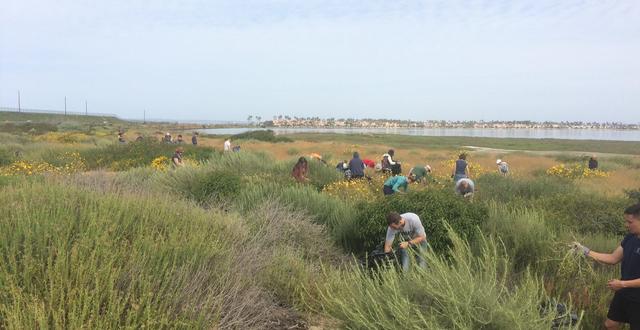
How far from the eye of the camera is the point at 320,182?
13.3 m

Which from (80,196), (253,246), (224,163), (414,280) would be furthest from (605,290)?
(224,163)

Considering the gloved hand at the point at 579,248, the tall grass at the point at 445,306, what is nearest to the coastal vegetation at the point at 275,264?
the tall grass at the point at 445,306

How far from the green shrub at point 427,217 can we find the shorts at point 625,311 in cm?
278

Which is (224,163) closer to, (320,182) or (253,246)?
(320,182)

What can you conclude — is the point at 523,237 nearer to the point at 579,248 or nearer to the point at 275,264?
the point at 579,248

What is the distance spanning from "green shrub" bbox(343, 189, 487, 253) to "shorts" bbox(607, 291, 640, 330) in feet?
9.13

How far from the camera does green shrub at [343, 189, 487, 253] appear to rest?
736cm

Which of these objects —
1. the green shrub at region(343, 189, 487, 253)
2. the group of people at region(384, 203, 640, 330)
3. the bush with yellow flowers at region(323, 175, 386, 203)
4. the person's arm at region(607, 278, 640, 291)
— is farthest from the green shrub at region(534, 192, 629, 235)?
the person's arm at region(607, 278, 640, 291)

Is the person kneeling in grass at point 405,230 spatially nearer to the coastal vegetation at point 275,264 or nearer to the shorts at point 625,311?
the coastal vegetation at point 275,264

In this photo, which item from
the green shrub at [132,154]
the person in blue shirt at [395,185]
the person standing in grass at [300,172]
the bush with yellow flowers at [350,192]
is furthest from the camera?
the green shrub at [132,154]

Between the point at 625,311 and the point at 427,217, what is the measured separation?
3409 millimetres

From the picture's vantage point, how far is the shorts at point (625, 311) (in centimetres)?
426

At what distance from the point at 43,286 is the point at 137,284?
64 centimetres

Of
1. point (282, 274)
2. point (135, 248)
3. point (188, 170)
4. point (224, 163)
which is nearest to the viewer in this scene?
point (135, 248)
